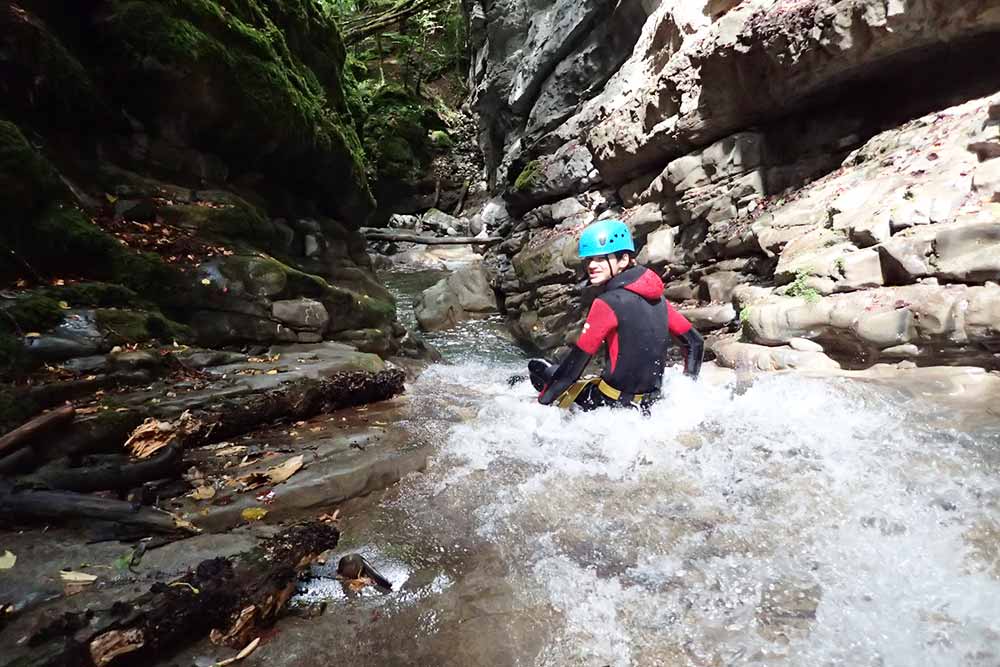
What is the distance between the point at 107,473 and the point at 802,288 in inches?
289

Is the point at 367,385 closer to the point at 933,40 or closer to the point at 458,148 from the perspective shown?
the point at 933,40

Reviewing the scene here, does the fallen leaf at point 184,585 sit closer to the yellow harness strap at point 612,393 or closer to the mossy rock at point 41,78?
the yellow harness strap at point 612,393

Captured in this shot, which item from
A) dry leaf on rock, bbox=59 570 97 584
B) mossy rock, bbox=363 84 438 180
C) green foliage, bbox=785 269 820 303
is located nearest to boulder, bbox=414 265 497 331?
green foliage, bbox=785 269 820 303

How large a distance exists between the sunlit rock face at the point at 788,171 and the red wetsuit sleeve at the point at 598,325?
2.98 metres

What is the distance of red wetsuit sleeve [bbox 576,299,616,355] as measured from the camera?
13.5ft


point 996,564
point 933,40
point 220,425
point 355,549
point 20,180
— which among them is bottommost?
point 996,564

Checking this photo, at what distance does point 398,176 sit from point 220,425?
24309mm

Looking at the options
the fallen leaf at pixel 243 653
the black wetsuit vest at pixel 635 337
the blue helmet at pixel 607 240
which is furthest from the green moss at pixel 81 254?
the black wetsuit vest at pixel 635 337

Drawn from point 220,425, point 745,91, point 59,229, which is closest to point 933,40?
point 745,91

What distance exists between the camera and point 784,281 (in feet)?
23.0

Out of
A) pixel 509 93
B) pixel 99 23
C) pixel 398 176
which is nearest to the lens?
pixel 99 23

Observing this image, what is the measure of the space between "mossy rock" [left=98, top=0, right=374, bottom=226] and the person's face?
633 cm

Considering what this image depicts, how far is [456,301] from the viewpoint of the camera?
50.0ft

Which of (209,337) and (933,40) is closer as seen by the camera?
(209,337)
